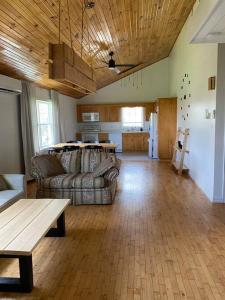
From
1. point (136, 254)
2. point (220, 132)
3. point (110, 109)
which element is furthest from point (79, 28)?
point (110, 109)

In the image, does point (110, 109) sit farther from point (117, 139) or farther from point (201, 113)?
point (201, 113)

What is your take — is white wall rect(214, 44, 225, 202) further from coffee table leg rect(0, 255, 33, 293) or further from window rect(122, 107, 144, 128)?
window rect(122, 107, 144, 128)

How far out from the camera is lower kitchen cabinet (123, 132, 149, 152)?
34.4ft

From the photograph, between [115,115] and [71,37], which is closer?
[71,37]

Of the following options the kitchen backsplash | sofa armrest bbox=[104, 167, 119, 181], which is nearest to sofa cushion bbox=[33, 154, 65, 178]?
sofa armrest bbox=[104, 167, 119, 181]

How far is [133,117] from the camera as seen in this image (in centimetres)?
1089

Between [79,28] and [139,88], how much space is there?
6.80 meters

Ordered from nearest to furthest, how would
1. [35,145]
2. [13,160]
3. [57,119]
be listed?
[13,160], [35,145], [57,119]

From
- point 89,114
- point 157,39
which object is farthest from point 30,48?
point 89,114

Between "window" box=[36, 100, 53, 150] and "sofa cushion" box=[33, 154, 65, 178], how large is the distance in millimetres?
2477

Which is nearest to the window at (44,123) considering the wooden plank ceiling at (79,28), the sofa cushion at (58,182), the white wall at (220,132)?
the wooden plank ceiling at (79,28)

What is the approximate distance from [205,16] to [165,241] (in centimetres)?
256

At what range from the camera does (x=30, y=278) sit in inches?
85.8

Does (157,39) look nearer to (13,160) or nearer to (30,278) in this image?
(13,160)
